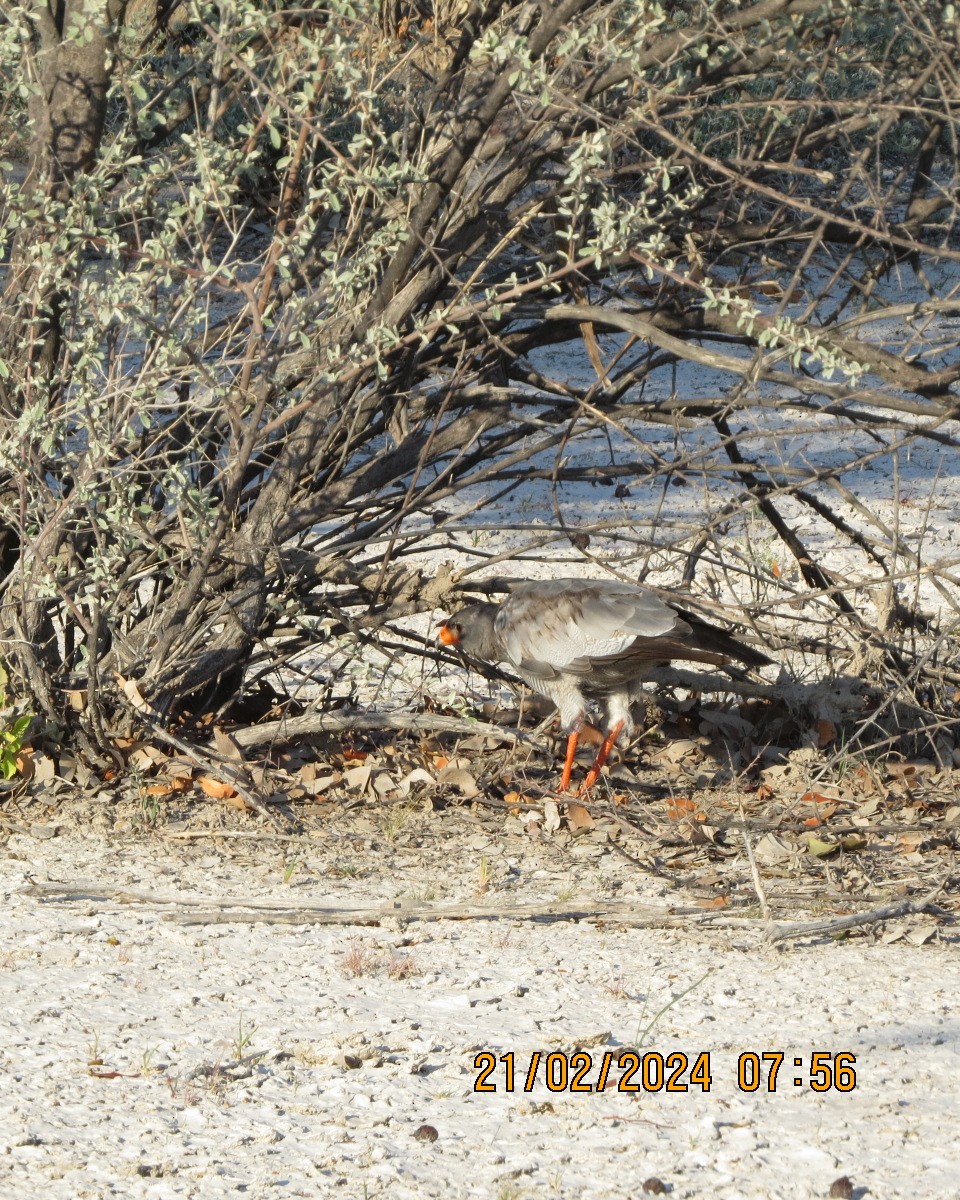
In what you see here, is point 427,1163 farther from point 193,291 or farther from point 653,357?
point 653,357

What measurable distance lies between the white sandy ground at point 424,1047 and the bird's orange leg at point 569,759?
1.08 metres

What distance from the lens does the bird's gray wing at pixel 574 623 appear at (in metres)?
5.99

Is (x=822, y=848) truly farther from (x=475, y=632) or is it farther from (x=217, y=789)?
(x=217, y=789)

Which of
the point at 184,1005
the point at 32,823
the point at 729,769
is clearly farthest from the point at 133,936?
the point at 729,769

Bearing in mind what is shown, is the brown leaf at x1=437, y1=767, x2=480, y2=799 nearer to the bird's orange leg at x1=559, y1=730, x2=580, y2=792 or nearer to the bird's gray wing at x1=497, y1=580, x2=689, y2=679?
the bird's orange leg at x1=559, y1=730, x2=580, y2=792

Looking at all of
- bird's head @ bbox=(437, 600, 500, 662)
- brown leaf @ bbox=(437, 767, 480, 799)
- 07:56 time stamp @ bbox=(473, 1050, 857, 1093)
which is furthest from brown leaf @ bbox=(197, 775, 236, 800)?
07:56 time stamp @ bbox=(473, 1050, 857, 1093)

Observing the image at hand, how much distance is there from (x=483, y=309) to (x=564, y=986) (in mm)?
2367

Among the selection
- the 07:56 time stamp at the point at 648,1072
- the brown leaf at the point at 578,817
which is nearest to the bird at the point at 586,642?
the brown leaf at the point at 578,817

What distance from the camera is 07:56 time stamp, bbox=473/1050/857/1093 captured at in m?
3.62

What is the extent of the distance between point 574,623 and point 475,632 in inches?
20.2

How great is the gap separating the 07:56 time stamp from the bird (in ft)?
7.77

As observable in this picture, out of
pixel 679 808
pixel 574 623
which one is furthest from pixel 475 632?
pixel 679 808

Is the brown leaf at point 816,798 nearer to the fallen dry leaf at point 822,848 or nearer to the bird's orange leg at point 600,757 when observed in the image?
the fallen dry leaf at point 822,848

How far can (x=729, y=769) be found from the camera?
22.0 feet
